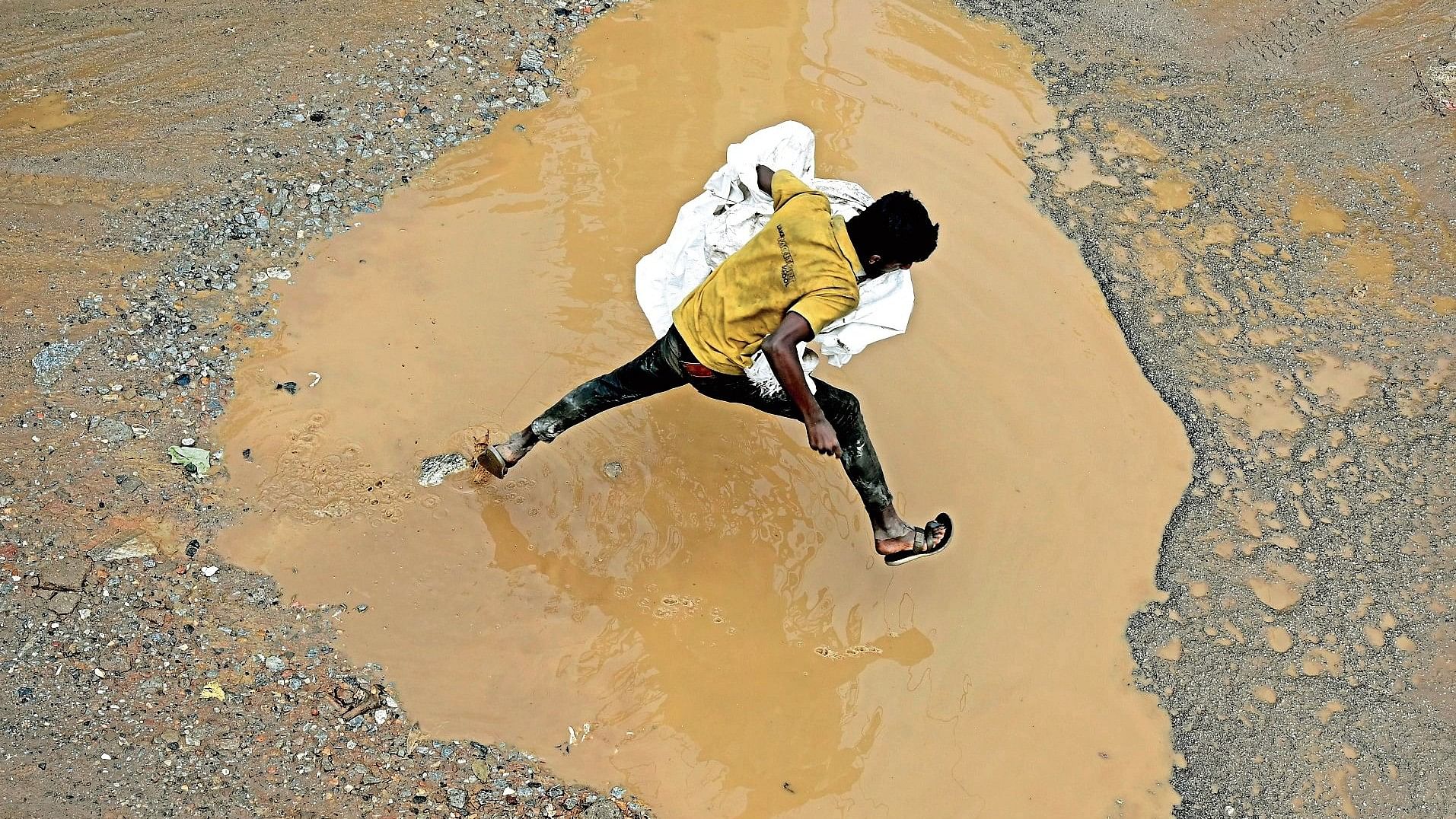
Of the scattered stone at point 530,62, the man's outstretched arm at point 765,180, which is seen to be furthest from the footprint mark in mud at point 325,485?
the scattered stone at point 530,62

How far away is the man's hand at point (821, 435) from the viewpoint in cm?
280

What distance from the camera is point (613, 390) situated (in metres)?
3.21

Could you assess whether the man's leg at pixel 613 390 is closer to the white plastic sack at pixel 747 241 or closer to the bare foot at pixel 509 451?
the bare foot at pixel 509 451

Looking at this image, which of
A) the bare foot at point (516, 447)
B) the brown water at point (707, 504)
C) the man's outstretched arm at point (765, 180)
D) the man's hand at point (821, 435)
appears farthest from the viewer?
the bare foot at point (516, 447)

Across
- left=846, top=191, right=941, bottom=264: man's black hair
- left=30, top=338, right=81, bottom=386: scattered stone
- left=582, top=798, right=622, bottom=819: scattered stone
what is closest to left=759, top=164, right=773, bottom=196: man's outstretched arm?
left=846, top=191, right=941, bottom=264: man's black hair

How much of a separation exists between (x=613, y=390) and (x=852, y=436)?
0.73 meters

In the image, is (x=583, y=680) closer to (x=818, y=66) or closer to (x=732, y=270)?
(x=732, y=270)

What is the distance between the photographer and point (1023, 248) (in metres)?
4.38

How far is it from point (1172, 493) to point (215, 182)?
3754mm

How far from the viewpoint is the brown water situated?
126 inches

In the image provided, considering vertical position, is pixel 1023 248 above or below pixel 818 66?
below

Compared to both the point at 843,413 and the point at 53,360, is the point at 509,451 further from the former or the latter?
the point at 53,360

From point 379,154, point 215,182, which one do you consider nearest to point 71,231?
point 215,182

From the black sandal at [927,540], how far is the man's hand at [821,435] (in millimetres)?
650
